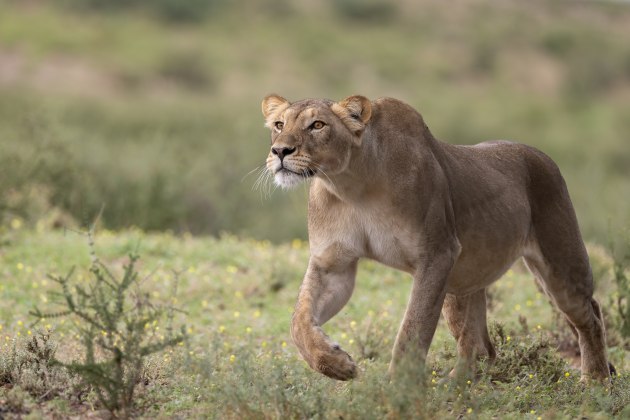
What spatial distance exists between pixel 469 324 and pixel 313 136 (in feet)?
6.26

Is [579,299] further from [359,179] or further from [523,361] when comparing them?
[359,179]

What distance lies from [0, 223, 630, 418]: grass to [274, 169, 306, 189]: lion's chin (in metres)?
0.88

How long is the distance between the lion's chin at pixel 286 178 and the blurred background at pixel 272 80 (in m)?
10.6

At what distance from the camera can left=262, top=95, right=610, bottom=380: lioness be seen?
19.9 feet

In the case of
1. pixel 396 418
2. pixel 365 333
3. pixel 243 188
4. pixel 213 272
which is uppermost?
pixel 243 188

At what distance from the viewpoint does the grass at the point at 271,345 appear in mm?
5680

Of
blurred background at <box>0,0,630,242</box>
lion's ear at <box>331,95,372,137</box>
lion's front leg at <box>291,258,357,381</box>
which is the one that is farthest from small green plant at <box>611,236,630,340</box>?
blurred background at <box>0,0,630,242</box>

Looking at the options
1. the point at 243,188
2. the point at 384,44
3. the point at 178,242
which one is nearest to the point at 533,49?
the point at 384,44

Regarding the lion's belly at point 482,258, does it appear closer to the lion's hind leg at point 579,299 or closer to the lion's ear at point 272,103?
the lion's hind leg at point 579,299

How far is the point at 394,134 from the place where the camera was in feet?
21.0

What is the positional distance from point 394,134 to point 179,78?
1439 inches

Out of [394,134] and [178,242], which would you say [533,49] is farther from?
[394,134]

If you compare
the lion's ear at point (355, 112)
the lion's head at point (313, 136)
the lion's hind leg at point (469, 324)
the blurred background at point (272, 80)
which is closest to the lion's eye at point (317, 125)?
the lion's head at point (313, 136)

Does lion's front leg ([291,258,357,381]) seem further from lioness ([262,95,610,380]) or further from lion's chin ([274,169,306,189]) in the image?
lion's chin ([274,169,306,189])
